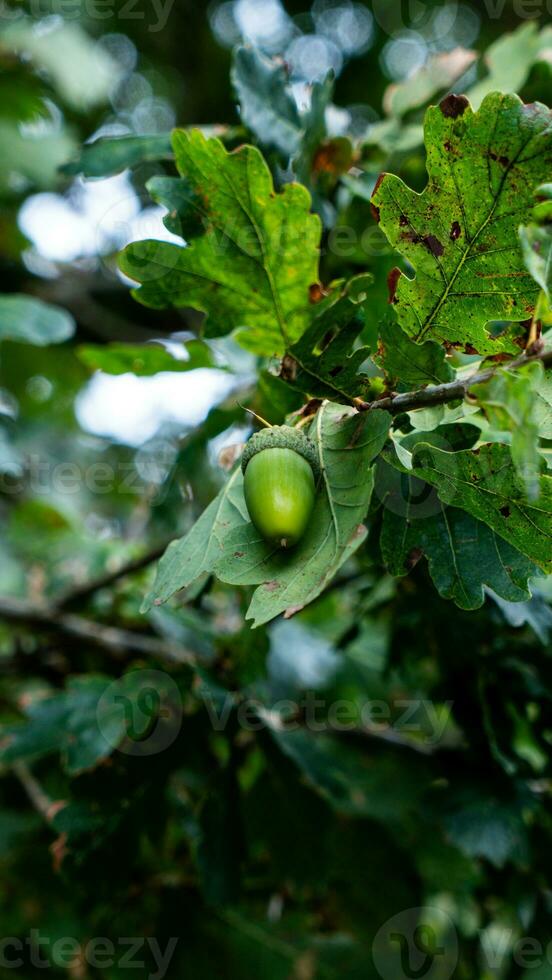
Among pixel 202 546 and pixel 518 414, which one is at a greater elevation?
pixel 518 414

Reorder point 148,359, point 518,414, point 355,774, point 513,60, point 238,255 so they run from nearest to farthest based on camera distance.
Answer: point 518,414 → point 238,255 → point 148,359 → point 513,60 → point 355,774

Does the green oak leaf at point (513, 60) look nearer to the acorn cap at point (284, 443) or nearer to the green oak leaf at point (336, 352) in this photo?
the green oak leaf at point (336, 352)

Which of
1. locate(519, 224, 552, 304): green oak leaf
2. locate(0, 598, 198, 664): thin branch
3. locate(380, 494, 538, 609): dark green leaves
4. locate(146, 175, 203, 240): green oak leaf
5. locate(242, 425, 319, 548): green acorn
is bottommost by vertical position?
locate(0, 598, 198, 664): thin branch

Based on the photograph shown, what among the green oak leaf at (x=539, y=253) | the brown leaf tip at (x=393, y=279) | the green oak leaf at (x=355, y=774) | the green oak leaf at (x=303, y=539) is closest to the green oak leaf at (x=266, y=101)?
the brown leaf tip at (x=393, y=279)

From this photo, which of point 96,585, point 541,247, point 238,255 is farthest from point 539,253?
point 96,585

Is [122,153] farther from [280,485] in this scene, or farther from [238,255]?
[280,485]

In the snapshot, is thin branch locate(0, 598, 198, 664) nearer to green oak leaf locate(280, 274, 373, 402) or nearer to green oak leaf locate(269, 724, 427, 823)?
green oak leaf locate(269, 724, 427, 823)

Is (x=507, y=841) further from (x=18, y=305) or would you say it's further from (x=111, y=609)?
(x=18, y=305)

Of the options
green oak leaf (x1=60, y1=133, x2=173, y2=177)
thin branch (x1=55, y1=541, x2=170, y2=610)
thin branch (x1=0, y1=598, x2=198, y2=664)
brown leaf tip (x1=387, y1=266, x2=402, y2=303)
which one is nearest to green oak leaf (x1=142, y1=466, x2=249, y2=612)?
brown leaf tip (x1=387, y1=266, x2=402, y2=303)
